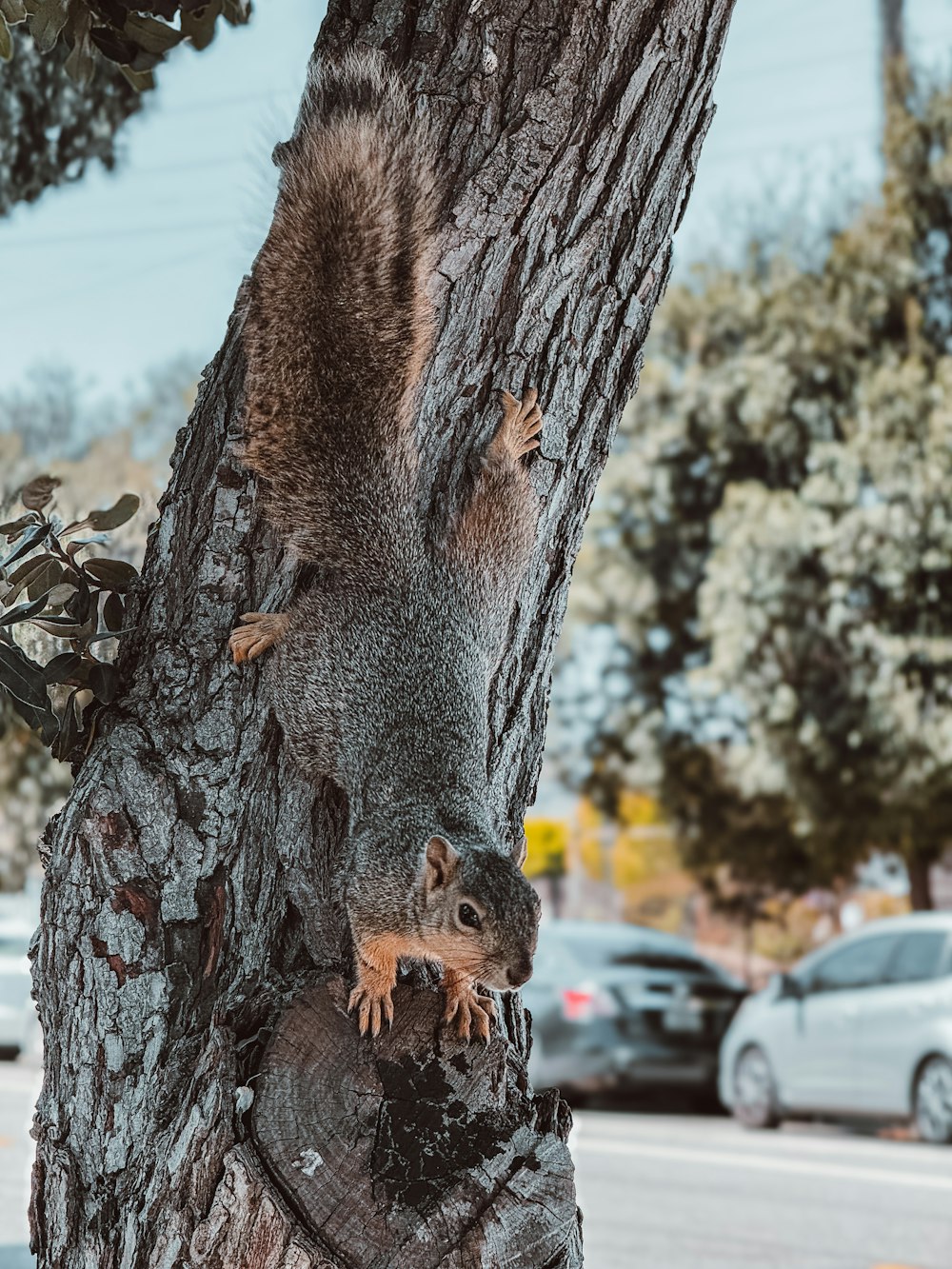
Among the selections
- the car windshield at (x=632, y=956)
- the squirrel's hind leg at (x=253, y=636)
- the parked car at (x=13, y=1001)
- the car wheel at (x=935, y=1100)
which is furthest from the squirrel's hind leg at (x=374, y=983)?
the parked car at (x=13, y=1001)

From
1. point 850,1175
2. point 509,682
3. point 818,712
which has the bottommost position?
point 850,1175

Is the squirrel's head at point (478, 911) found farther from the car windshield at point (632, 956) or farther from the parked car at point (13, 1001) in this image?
the parked car at point (13, 1001)

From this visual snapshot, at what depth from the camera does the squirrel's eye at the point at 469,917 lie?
221 cm

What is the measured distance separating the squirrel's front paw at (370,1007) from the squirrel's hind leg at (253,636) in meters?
0.50

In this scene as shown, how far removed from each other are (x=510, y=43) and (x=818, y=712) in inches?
460

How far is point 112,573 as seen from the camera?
2.46m

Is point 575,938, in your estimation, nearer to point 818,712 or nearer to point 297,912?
point 818,712

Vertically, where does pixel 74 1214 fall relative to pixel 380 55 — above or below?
below

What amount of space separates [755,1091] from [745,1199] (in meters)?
2.85

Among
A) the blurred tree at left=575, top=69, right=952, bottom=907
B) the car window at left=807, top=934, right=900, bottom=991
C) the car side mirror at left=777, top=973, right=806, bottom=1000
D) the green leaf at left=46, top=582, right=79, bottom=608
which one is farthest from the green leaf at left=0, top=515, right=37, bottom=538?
the blurred tree at left=575, top=69, right=952, bottom=907

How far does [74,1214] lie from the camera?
1951 millimetres

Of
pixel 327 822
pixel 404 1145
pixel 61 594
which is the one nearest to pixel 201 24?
pixel 61 594

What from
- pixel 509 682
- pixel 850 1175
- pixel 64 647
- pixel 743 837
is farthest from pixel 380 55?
pixel 743 837

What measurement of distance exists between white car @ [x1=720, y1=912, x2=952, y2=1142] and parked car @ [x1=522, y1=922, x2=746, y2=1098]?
1.90ft
